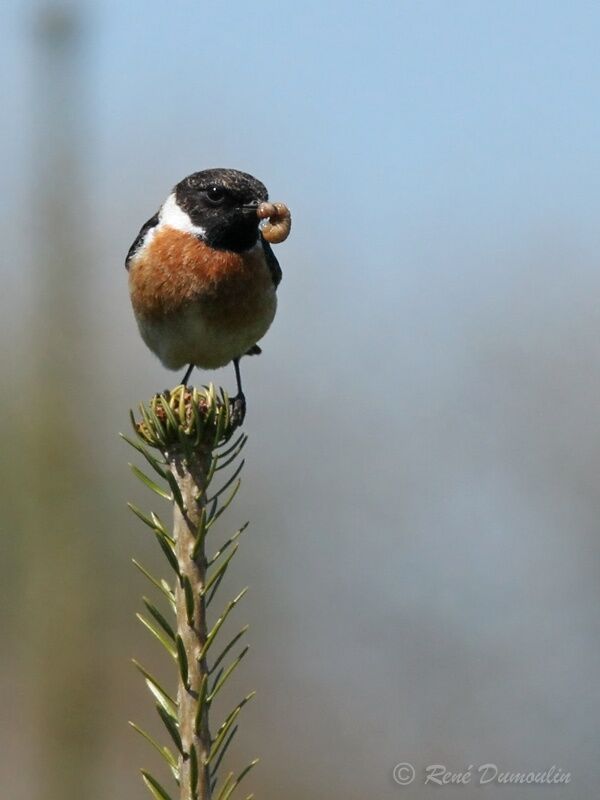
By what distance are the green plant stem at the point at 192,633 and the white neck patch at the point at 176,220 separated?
3153mm

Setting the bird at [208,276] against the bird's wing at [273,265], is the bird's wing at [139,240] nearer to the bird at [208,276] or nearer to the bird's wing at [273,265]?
the bird at [208,276]

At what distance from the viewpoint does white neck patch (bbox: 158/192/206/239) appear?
5254 millimetres

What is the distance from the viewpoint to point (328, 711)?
6.47 metres

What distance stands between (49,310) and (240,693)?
15.9 ft

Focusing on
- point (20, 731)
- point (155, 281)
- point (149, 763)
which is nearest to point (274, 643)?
point (149, 763)

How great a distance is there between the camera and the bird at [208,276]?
500cm

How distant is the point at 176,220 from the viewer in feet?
17.7

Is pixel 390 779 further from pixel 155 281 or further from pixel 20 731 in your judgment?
pixel 155 281

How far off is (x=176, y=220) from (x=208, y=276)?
1.62 ft
